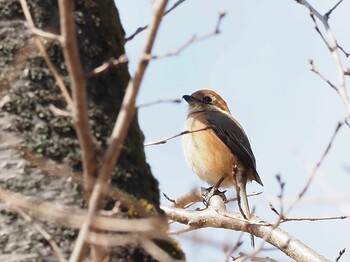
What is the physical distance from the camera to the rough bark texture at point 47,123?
2186 millimetres

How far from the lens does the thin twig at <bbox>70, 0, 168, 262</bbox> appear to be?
5.38ft

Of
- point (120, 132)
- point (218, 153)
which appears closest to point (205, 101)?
point (218, 153)

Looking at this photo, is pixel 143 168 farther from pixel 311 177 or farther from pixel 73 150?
pixel 311 177

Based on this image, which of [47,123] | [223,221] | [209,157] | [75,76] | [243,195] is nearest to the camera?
[75,76]

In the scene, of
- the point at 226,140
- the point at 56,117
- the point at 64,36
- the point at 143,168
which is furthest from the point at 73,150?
the point at 226,140

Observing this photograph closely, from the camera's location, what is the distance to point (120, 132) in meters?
1.69

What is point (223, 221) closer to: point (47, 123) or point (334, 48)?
point (334, 48)

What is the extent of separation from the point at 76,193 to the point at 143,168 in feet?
0.98

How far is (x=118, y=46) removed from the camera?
2590 mm

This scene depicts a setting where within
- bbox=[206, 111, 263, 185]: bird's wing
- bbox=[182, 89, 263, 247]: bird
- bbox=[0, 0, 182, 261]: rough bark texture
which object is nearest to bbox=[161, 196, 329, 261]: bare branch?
bbox=[0, 0, 182, 261]: rough bark texture

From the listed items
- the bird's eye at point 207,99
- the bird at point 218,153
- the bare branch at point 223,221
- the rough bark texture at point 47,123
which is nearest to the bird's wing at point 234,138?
the bird at point 218,153

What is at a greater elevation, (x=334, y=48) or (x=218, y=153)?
(x=334, y=48)

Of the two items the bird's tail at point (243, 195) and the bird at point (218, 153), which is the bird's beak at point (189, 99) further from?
the bird's tail at point (243, 195)

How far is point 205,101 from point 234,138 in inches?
35.3
